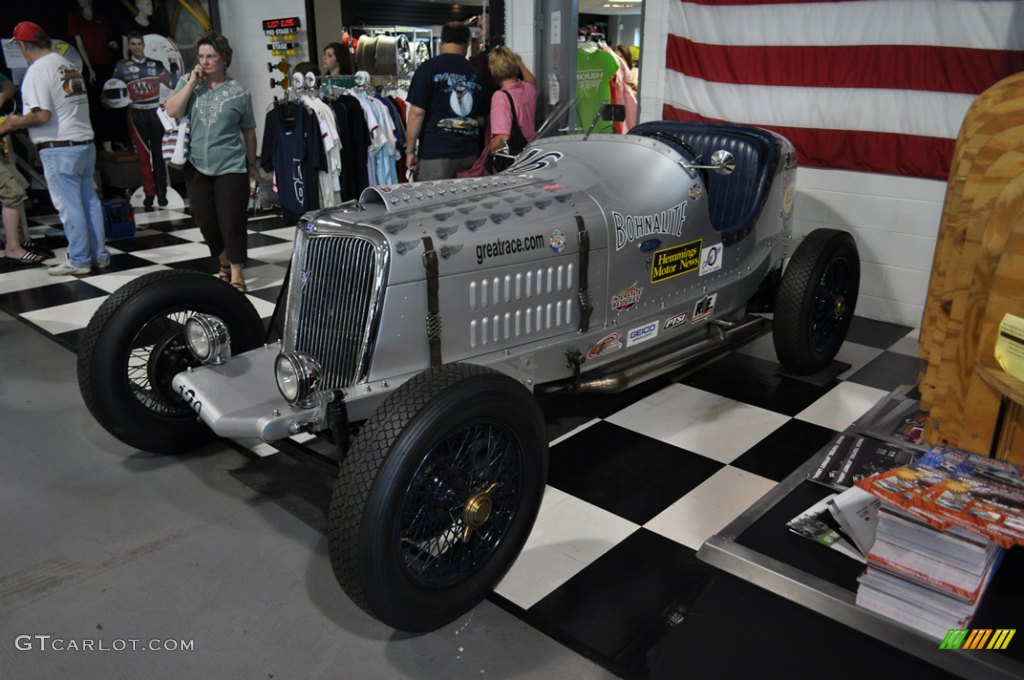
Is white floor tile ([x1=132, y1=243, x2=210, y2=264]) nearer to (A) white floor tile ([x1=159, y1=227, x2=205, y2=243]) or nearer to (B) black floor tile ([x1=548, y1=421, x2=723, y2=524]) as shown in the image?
(A) white floor tile ([x1=159, y1=227, x2=205, y2=243])

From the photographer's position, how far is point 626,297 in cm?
307

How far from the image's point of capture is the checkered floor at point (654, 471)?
2178 millimetres

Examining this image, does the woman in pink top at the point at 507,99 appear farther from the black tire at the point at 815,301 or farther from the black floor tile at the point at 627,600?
the black floor tile at the point at 627,600

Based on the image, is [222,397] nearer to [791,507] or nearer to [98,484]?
[98,484]

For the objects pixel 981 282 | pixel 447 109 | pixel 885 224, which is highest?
pixel 447 109

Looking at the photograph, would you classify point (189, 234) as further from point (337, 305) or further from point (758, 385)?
point (758, 385)

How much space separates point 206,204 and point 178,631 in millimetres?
3469

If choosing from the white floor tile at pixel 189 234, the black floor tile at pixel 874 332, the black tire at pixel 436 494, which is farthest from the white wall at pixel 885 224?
the white floor tile at pixel 189 234

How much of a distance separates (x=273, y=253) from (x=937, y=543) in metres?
5.92

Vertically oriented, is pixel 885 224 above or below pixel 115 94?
below

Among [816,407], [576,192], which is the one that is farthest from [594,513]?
[816,407]

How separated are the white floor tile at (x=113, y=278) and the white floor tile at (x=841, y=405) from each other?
4.47m

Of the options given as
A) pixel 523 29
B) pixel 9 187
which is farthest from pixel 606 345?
pixel 9 187

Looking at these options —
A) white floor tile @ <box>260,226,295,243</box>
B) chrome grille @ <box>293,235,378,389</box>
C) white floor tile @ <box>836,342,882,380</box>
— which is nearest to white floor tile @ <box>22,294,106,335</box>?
white floor tile @ <box>260,226,295,243</box>
